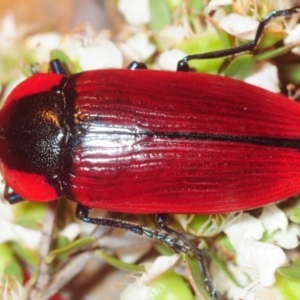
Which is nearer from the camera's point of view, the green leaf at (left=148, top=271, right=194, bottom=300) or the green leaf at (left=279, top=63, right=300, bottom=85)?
the green leaf at (left=148, top=271, right=194, bottom=300)

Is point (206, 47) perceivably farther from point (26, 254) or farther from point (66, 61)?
point (26, 254)

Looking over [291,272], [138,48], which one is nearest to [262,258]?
[291,272]

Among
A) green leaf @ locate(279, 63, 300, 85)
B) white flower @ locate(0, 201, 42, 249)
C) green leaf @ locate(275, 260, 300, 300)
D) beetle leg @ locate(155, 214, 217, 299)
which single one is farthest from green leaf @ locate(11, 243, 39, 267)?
green leaf @ locate(279, 63, 300, 85)

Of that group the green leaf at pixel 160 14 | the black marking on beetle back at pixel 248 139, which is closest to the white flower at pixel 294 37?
the black marking on beetle back at pixel 248 139

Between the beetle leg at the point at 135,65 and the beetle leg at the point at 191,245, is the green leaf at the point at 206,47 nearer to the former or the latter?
the beetle leg at the point at 135,65

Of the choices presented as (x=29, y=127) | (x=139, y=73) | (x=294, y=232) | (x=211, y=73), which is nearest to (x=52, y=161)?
(x=29, y=127)

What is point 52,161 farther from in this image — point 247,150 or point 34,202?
point 247,150

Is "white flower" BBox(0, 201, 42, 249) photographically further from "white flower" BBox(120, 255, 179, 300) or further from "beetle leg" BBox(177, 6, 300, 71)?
"beetle leg" BBox(177, 6, 300, 71)
